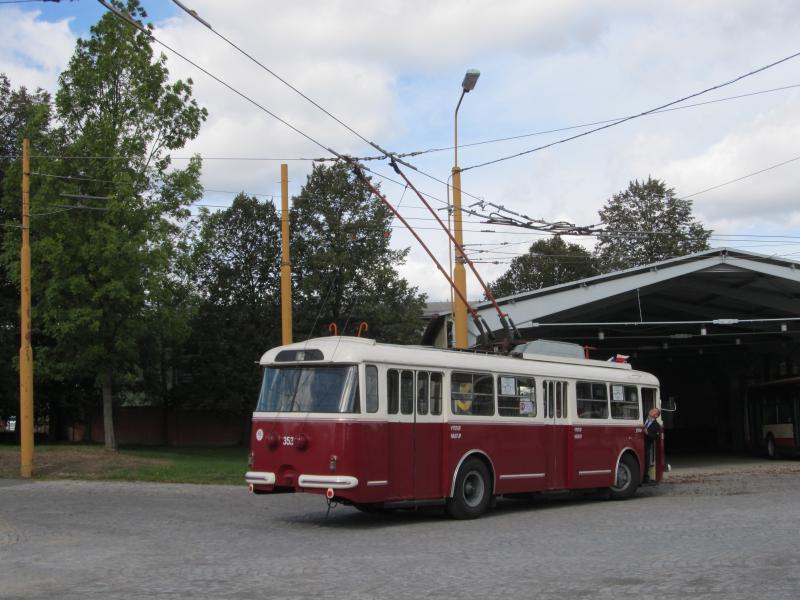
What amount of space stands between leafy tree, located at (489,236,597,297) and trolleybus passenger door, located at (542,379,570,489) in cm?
5038

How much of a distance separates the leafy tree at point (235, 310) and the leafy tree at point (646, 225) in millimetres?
23748

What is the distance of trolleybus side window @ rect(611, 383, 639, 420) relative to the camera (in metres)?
18.4

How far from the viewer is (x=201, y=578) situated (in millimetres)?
8906

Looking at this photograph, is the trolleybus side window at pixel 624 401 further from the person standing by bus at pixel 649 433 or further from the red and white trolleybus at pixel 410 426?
the red and white trolleybus at pixel 410 426

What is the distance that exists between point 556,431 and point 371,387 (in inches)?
189

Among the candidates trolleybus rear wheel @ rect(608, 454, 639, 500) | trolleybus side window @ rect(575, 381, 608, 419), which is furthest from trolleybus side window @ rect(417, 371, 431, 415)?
trolleybus rear wheel @ rect(608, 454, 639, 500)

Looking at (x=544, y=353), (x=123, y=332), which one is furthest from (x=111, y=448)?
(x=544, y=353)

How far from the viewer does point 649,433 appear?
19.4 metres

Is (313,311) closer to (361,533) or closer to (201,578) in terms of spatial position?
(361,533)

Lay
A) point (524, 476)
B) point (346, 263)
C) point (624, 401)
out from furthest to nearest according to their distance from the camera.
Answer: point (346, 263), point (624, 401), point (524, 476)

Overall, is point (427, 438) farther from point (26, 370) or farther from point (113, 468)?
point (113, 468)

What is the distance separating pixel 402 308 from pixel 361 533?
32342 mm

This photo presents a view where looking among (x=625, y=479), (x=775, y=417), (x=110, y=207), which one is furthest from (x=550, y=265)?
(x=625, y=479)

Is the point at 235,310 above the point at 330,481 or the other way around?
above
